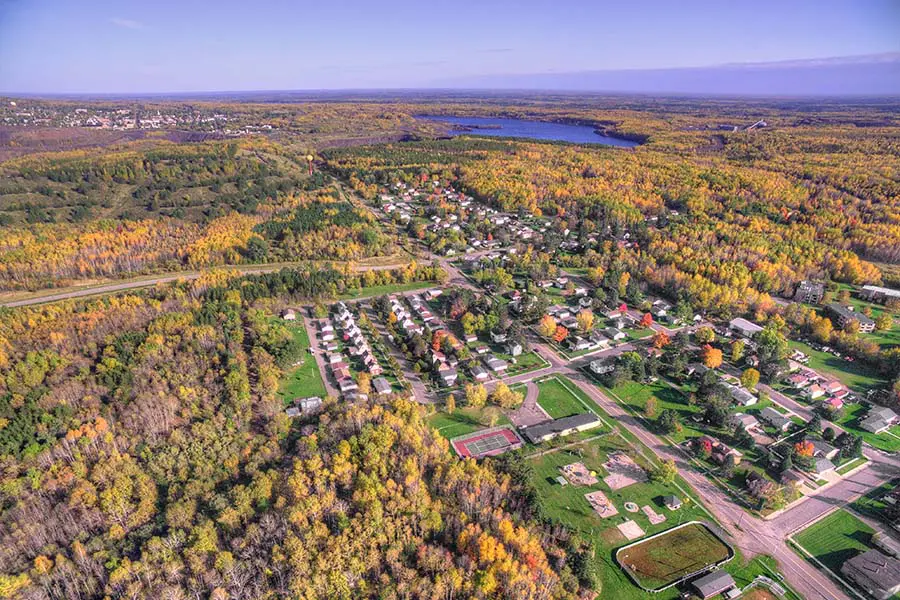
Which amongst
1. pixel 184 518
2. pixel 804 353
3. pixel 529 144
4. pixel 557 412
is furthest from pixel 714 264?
pixel 529 144

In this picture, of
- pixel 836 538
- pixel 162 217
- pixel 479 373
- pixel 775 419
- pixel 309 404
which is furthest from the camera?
pixel 162 217

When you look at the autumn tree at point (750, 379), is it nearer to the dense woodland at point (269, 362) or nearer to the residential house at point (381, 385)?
the dense woodland at point (269, 362)

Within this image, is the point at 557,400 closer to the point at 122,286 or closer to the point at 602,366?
the point at 602,366

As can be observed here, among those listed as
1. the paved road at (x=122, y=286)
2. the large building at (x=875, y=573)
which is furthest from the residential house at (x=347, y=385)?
the large building at (x=875, y=573)

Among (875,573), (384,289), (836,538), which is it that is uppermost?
(384,289)

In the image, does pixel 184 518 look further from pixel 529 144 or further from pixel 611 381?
pixel 529 144

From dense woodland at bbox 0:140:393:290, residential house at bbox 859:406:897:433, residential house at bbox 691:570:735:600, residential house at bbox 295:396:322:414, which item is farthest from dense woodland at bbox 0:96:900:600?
residential house at bbox 859:406:897:433

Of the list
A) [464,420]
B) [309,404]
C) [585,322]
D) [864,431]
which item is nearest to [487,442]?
[464,420]
